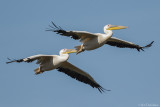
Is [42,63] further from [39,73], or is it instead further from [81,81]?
[81,81]

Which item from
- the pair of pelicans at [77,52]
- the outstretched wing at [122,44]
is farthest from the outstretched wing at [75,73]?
the outstretched wing at [122,44]

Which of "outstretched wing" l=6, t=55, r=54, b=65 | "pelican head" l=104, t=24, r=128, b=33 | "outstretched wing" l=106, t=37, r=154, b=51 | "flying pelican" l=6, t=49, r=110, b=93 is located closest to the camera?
"outstretched wing" l=6, t=55, r=54, b=65

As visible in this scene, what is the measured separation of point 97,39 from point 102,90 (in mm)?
3092

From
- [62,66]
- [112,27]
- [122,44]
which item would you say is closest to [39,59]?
[62,66]

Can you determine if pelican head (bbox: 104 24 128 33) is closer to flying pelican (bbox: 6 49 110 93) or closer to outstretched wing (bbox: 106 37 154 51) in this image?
outstretched wing (bbox: 106 37 154 51)

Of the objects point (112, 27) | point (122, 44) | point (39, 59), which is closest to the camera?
point (39, 59)

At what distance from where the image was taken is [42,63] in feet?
79.8

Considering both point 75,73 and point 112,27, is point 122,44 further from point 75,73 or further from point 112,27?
point 75,73

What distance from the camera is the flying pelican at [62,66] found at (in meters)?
24.1

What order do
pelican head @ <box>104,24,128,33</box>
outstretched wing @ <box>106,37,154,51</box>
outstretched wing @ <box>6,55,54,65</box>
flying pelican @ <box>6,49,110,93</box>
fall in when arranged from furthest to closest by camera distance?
outstretched wing @ <box>106,37,154,51</box> → pelican head @ <box>104,24,128,33</box> → flying pelican @ <box>6,49,110,93</box> → outstretched wing @ <box>6,55,54,65</box>

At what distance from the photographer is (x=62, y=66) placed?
25.5 metres

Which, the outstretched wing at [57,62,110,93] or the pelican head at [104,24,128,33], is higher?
the pelican head at [104,24,128,33]

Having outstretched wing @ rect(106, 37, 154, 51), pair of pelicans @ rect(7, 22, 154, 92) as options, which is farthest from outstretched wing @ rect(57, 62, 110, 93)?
outstretched wing @ rect(106, 37, 154, 51)

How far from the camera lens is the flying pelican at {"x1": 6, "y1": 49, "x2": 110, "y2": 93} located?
24.1 m
